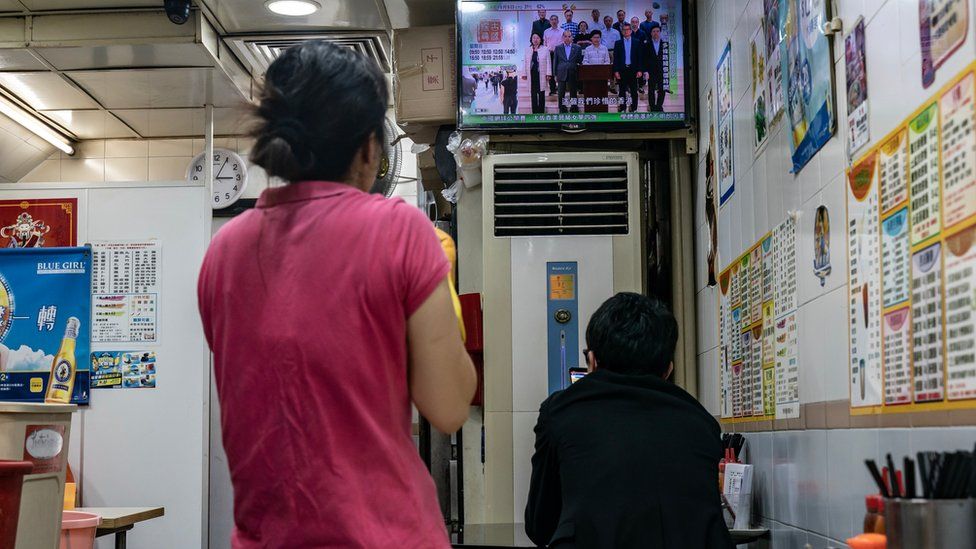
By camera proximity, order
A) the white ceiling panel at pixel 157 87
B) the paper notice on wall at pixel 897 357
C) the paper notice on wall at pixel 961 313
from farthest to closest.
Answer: the white ceiling panel at pixel 157 87
the paper notice on wall at pixel 897 357
the paper notice on wall at pixel 961 313

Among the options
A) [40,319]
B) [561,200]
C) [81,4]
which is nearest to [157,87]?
[81,4]

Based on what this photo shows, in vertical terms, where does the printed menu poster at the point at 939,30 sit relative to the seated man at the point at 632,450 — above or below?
above

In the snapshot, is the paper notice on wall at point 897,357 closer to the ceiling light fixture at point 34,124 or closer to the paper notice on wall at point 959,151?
the paper notice on wall at point 959,151

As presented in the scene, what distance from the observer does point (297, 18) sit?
5.41 meters

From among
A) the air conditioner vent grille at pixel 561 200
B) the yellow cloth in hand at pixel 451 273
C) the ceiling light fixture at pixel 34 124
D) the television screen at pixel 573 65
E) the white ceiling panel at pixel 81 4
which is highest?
the white ceiling panel at pixel 81 4

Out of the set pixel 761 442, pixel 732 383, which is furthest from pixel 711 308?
pixel 761 442

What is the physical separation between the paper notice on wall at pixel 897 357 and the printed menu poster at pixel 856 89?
0.37m

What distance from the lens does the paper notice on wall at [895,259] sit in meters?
1.74

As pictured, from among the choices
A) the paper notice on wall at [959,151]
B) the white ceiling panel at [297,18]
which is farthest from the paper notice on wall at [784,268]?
the white ceiling panel at [297,18]

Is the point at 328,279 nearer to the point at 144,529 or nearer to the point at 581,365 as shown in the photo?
the point at 581,365

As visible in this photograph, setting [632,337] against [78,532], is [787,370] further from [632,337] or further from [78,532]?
[78,532]

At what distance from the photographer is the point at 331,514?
118cm

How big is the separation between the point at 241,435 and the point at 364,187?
0.35 m

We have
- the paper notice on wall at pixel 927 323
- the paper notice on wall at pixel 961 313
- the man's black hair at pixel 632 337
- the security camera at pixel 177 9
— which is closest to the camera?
the paper notice on wall at pixel 961 313
